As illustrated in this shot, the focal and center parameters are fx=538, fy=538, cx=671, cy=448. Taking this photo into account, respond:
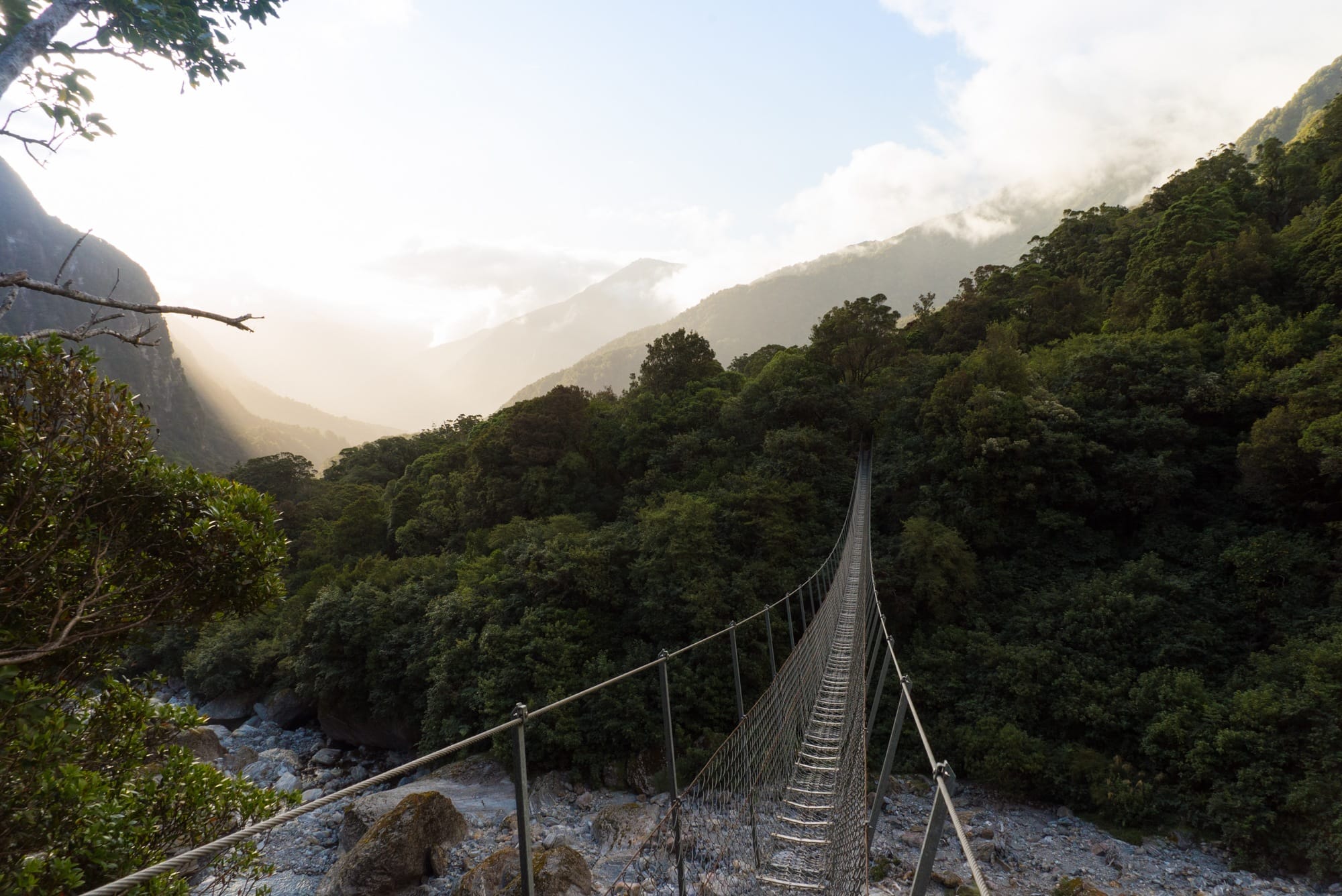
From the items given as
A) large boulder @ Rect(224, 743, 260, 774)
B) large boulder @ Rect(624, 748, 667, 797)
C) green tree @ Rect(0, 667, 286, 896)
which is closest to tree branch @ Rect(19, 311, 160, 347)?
green tree @ Rect(0, 667, 286, 896)

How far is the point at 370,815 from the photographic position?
648 cm

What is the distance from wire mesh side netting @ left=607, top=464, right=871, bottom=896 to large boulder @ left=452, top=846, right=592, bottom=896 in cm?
70

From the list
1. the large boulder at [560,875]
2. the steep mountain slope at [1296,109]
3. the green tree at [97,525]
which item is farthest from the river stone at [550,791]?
the steep mountain slope at [1296,109]

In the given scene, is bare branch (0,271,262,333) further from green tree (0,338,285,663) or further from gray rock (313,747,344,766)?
gray rock (313,747,344,766)

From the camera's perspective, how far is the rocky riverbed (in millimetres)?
5109

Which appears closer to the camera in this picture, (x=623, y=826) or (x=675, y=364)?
(x=623, y=826)

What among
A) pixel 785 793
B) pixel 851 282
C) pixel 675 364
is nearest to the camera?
pixel 785 793

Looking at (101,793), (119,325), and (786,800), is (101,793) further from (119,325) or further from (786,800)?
(119,325)

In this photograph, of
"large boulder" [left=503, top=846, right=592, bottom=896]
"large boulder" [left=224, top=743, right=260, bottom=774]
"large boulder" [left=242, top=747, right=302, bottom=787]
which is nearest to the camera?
"large boulder" [left=503, top=846, right=592, bottom=896]

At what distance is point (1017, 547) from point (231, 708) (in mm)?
16179

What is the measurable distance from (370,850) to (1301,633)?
1080 centimetres

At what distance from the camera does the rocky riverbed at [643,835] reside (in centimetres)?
511

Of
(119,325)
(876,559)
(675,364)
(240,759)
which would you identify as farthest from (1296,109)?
(119,325)

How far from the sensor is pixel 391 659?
9.77 m
